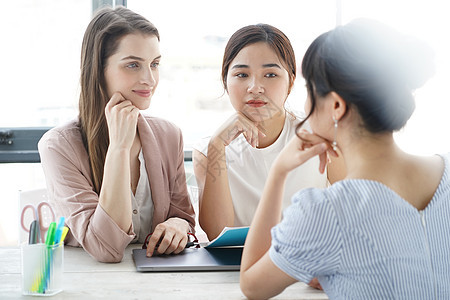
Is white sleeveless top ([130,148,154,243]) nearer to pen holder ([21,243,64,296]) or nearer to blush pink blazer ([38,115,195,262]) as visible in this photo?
blush pink blazer ([38,115,195,262])

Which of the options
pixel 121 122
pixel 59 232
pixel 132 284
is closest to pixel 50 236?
pixel 59 232

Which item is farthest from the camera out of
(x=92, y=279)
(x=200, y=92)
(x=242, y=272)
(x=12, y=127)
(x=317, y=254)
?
(x=200, y=92)

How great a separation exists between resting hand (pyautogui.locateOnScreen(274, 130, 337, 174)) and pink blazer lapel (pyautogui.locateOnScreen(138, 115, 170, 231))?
744mm

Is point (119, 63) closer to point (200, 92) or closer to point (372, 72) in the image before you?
point (372, 72)

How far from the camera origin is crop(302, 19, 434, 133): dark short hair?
3.58 ft

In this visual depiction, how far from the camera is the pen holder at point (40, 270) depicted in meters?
1.32

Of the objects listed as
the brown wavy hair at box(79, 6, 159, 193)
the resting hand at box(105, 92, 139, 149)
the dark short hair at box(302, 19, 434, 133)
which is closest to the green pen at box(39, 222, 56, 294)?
the resting hand at box(105, 92, 139, 149)

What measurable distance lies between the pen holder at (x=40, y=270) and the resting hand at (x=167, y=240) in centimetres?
34

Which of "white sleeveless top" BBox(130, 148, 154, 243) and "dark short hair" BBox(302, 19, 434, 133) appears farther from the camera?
"white sleeveless top" BBox(130, 148, 154, 243)

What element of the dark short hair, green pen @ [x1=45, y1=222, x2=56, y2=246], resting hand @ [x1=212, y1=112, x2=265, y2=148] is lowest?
green pen @ [x1=45, y1=222, x2=56, y2=246]

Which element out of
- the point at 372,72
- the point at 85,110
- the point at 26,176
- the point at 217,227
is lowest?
the point at 26,176

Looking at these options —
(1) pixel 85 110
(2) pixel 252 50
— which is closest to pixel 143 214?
(1) pixel 85 110

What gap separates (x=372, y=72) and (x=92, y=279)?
2.86 ft

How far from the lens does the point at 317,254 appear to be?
1055mm
